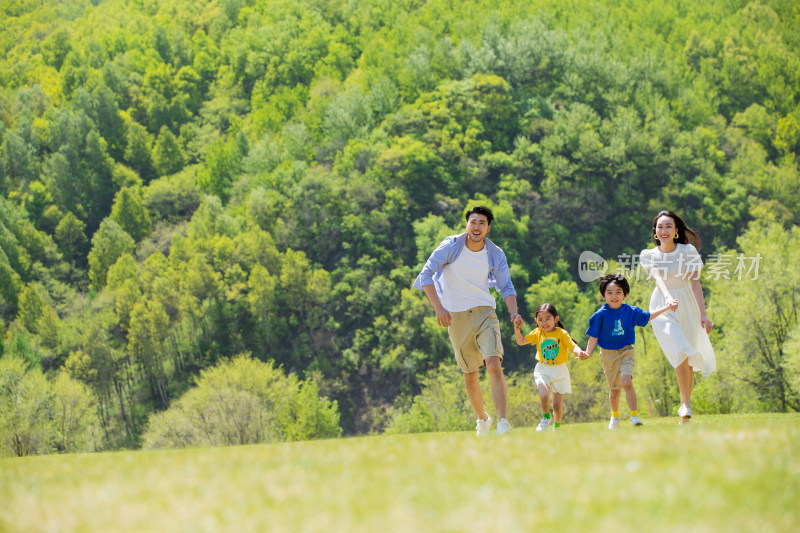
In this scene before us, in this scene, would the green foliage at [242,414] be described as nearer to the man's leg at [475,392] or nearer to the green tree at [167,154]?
the man's leg at [475,392]

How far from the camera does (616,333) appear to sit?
13109mm

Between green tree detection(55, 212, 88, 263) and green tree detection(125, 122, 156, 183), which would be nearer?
green tree detection(55, 212, 88, 263)

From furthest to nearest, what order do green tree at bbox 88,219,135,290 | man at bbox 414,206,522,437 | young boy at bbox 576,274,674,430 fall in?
green tree at bbox 88,219,135,290
young boy at bbox 576,274,674,430
man at bbox 414,206,522,437

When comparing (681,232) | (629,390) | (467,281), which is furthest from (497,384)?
(681,232)

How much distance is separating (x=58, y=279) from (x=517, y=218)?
217 ft

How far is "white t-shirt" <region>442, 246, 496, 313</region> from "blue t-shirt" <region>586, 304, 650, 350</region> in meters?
2.14

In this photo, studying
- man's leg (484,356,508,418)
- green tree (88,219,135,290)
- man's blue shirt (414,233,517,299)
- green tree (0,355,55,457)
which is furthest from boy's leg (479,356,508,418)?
green tree (88,219,135,290)

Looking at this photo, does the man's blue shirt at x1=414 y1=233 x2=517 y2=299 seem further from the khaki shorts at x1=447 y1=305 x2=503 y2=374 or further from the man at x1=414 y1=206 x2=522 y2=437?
the khaki shorts at x1=447 y1=305 x2=503 y2=374

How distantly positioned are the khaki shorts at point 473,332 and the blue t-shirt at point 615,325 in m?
1.96

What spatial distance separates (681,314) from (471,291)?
→ 3.41 m

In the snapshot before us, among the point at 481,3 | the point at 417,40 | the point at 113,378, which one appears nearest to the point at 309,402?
the point at 113,378

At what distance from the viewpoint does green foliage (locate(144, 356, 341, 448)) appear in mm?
64625

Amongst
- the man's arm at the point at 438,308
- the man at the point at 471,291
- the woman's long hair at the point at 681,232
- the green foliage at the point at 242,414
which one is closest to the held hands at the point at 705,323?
the woman's long hair at the point at 681,232

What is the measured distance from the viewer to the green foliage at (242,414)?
6462cm
